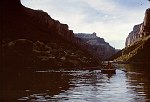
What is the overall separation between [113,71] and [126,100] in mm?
61425

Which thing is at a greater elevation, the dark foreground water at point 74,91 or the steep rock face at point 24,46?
the steep rock face at point 24,46

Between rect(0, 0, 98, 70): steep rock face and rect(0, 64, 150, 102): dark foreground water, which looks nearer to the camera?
rect(0, 64, 150, 102): dark foreground water

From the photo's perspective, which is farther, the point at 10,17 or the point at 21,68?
the point at 10,17

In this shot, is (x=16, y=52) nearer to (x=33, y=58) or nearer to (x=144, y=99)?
(x=33, y=58)

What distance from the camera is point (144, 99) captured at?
132 feet

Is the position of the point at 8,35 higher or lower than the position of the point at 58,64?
higher

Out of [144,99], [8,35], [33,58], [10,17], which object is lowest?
[144,99]

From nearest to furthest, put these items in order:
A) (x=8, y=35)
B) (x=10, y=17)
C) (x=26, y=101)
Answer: (x=26, y=101)
(x=8, y=35)
(x=10, y=17)

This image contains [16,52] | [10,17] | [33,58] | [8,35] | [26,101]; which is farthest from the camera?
[10,17]

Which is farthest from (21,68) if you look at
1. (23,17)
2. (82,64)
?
(23,17)

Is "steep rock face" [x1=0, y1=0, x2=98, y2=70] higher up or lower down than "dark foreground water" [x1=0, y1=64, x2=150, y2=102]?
higher up

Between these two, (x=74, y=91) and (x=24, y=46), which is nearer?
(x=74, y=91)

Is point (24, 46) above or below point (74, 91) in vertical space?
above

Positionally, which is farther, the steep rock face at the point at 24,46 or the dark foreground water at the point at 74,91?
the steep rock face at the point at 24,46
